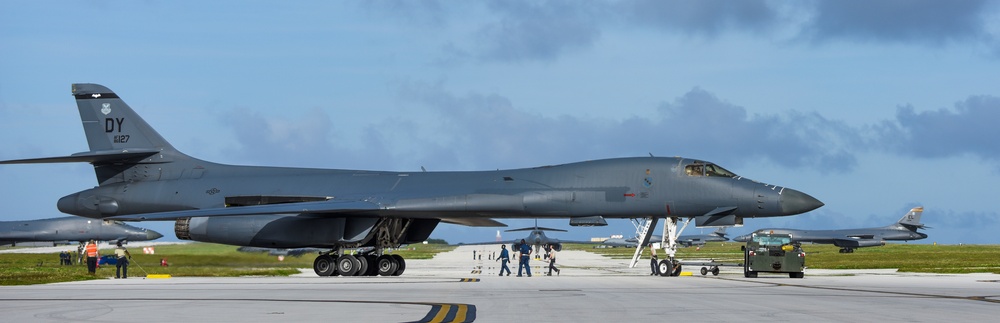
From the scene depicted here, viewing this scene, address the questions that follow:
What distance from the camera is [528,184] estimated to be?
94.7 feet

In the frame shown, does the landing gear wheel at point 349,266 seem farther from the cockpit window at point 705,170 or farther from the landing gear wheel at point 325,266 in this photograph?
the cockpit window at point 705,170

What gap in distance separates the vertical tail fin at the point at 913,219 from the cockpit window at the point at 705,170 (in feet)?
220

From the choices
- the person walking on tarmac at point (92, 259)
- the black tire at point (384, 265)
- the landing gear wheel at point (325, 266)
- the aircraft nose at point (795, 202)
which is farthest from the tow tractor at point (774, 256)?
the person walking on tarmac at point (92, 259)

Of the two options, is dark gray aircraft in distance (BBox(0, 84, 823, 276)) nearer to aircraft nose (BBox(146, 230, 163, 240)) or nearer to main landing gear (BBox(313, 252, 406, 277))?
main landing gear (BBox(313, 252, 406, 277))

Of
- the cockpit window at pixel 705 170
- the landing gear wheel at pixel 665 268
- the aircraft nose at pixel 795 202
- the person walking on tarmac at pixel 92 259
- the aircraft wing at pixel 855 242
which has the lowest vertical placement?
the person walking on tarmac at pixel 92 259

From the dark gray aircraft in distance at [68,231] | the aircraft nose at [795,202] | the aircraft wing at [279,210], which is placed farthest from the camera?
the dark gray aircraft in distance at [68,231]

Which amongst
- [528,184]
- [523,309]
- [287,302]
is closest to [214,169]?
[528,184]

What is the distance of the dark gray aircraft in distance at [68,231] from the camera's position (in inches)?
2660

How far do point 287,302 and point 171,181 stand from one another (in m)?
18.2

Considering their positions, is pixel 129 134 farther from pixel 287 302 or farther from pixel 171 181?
pixel 287 302

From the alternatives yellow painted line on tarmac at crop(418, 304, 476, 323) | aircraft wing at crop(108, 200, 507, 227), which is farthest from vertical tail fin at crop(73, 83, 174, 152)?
yellow painted line on tarmac at crop(418, 304, 476, 323)

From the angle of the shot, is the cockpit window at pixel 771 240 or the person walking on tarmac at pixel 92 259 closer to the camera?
the cockpit window at pixel 771 240

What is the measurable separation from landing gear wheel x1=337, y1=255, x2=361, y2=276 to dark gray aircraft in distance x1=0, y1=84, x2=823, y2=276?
0.03 meters

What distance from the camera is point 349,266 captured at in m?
30.3
